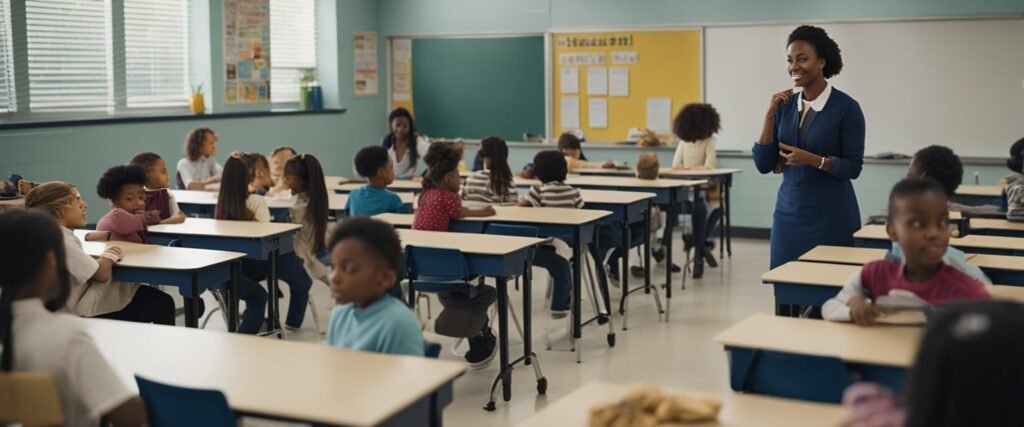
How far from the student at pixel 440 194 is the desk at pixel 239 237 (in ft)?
2.12

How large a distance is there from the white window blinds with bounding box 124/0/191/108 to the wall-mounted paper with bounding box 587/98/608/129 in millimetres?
3698

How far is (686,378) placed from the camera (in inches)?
208

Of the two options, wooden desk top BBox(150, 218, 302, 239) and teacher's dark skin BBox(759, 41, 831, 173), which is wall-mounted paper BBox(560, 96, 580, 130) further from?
teacher's dark skin BBox(759, 41, 831, 173)

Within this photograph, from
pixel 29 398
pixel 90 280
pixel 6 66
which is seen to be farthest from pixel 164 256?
pixel 6 66

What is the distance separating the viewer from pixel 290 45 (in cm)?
1038

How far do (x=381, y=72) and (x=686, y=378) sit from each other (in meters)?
6.82

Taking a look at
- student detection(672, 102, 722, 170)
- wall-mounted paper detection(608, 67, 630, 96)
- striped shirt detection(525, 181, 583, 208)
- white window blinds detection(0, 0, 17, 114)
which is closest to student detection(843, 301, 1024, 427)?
striped shirt detection(525, 181, 583, 208)

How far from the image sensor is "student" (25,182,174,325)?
420cm

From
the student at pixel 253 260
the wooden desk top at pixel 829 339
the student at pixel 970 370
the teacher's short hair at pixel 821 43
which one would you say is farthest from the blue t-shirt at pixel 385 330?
the student at pixel 253 260

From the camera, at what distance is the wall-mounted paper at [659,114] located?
33.0ft

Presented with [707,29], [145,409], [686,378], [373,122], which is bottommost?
[686,378]

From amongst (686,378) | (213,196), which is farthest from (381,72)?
(686,378)

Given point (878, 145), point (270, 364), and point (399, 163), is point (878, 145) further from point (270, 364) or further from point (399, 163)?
point (270, 364)

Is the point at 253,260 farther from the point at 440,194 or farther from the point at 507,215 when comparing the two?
the point at 507,215
